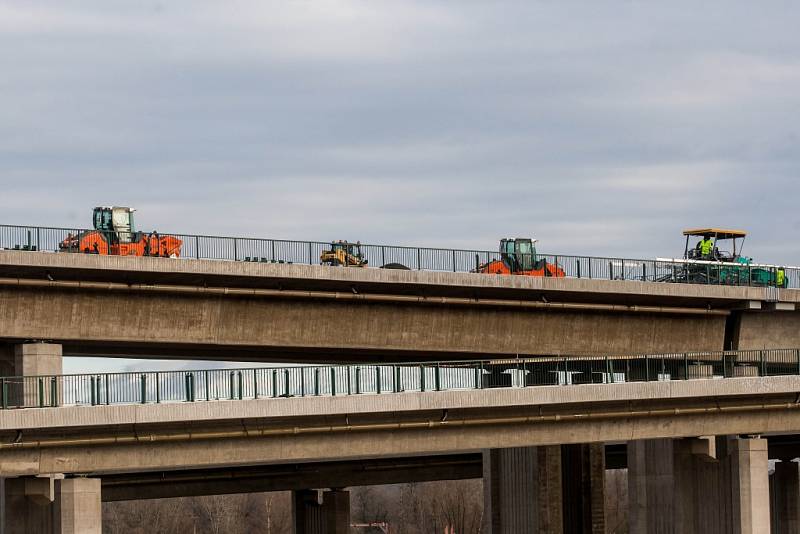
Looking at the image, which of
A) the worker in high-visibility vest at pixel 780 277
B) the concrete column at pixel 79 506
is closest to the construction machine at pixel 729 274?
the worker in high-visibility vest at pixel 780 277

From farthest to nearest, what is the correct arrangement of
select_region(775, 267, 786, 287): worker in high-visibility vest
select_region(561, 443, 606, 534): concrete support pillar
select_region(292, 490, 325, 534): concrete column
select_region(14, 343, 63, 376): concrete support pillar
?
select_region(292, 490, 325, 534): concrete column → select_region(775, 267, 786, 287): worker in high-visibility vest → select_region(561, 443, 606, 534): concrete support pillar → select_region(14, 343, 63, 376): concrete support pillar

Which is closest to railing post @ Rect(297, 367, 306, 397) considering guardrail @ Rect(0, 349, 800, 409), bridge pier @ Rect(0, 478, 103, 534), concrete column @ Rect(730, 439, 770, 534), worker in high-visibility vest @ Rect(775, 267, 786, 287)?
guardrail @ Rect(0, 349, 800, 409)

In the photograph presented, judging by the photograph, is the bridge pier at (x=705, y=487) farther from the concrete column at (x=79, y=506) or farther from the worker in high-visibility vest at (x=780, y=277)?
the concrete column at (x=79, y=506)

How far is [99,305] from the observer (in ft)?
193

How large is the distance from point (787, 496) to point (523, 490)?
30.9m

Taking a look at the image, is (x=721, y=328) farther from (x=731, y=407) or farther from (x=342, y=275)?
(x=342, y=275)

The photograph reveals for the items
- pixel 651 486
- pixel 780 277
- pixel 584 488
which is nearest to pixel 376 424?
pixel 651 486

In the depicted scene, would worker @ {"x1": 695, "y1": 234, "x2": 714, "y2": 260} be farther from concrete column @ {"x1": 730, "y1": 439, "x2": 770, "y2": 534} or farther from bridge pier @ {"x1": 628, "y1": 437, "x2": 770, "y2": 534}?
concrete column @ {"x1": 730, "y1": 439, "x2": 770, "y2": 534}

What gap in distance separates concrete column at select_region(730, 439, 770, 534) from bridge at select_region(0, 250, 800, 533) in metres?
0.08

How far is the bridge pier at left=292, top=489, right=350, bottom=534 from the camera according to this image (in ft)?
270

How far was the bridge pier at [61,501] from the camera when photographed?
45906 millimetres

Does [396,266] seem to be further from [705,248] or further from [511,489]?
[705,248]

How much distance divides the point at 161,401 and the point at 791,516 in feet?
177

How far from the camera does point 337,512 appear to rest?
82.3m
